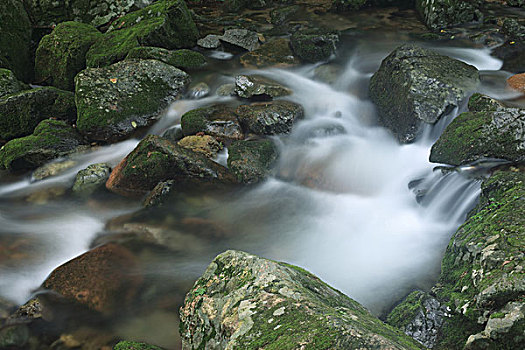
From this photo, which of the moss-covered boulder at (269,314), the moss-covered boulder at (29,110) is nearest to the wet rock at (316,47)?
the moss-covered boulder at (29,110)

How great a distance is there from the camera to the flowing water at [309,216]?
4898mm

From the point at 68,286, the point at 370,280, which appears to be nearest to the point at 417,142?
the point at 370,280

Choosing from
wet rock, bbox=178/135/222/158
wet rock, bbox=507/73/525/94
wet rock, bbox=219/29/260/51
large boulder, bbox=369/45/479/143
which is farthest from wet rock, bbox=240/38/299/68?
wet rock, bbox=507/73/525/94

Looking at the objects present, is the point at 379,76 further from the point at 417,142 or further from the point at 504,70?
the point at 504,70

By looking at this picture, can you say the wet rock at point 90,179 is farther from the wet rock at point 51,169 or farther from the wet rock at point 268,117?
the wet rock at point 268,117

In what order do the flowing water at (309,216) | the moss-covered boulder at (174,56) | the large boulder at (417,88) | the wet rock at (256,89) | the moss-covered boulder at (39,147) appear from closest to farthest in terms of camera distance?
1. the flowing water at (309,216)
2. the large boulder at (417,88)
3. the moss-covered boulder at (39,147)
4. the wet rock at (256,89)
5. the moss-covered boulder at (174,56)

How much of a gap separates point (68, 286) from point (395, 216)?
4.65 meters

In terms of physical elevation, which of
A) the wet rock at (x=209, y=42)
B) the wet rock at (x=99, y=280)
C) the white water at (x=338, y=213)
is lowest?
the white water at (x=338, y=213)

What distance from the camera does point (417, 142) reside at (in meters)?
7.07

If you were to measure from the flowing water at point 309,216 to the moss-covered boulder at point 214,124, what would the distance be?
63cm

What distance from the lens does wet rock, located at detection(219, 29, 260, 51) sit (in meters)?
11.2

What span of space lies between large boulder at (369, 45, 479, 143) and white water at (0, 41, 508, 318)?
0.34 meters

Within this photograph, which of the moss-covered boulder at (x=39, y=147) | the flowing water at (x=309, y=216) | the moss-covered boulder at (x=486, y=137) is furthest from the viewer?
the moss-covered boulder at (x=39, y=147)

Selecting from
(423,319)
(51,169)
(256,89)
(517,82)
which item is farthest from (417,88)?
(51,169)
